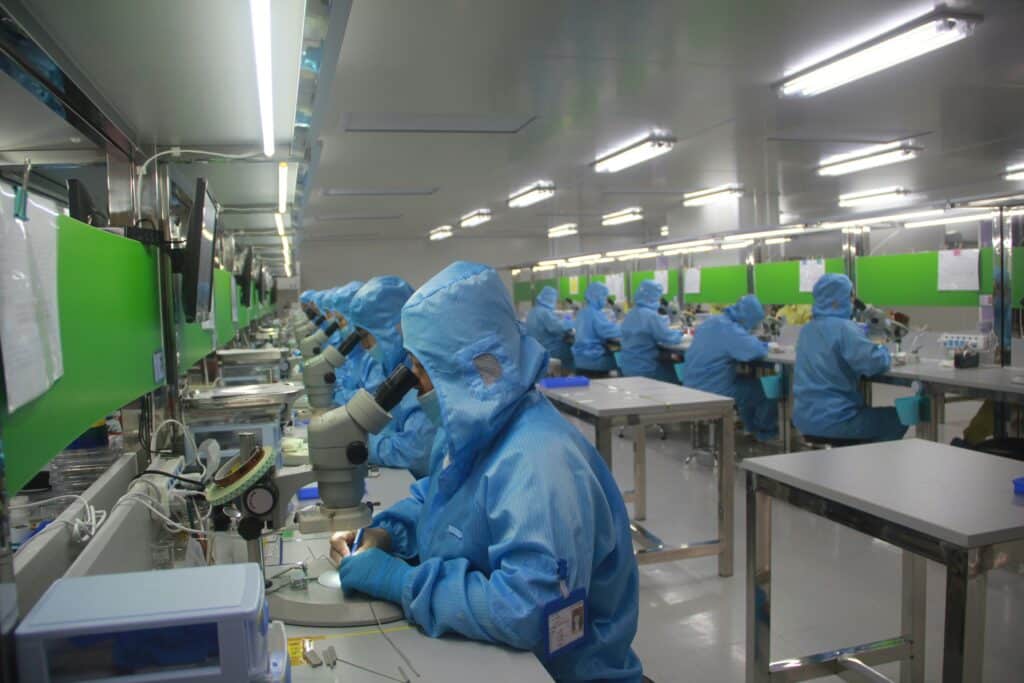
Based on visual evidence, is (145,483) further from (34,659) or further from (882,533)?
(882,533)

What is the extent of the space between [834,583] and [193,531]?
2.85 m

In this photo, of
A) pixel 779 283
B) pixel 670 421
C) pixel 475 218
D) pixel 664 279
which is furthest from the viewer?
pixel 475 218

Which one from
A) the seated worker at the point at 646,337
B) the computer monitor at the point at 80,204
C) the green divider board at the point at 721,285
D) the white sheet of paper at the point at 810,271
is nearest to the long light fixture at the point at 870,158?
the white sheet of paper at the point at 810,271

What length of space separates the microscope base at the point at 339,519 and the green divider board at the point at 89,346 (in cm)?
54

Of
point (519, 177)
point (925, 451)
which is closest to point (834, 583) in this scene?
point (925, 451)

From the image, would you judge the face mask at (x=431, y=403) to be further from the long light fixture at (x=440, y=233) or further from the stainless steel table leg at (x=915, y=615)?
the long light fixture at (x=440, y=233)

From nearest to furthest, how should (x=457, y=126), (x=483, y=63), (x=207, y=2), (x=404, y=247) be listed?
(x=207, y=2) → (x=483, y=63) → (x=457, y=126) → (x=404, y=247)

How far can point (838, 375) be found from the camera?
4.15 m

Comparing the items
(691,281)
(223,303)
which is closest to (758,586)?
(223,303)

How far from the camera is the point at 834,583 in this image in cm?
310

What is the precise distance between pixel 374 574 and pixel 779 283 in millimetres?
6413

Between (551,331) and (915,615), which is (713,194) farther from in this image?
(915,615)

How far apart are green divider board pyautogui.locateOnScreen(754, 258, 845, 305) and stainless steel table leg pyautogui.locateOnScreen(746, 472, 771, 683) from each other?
4.76 metres

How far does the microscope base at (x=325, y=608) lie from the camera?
4.24 ft
